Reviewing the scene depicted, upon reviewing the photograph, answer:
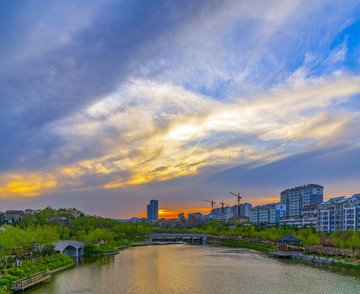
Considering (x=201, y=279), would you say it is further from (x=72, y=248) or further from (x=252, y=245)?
(x=252, y=245)

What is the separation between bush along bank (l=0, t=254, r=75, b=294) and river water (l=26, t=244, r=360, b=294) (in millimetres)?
1847

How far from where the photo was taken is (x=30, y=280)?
33.5 m

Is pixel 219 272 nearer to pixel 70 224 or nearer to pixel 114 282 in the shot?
pixel 114 282

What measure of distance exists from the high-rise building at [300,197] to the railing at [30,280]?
138 metres

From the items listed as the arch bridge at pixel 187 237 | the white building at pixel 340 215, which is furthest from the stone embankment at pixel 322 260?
the arch bridge at pixel 187 237

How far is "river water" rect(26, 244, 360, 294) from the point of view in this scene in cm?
3350

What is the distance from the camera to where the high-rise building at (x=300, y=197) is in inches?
6033

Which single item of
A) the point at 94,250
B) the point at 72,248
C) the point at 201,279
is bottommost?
the point at 94,250

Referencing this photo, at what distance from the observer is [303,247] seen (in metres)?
71.0

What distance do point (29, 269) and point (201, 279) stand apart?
19.3m

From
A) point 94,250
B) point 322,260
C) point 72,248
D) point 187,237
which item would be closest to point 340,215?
point 322,260

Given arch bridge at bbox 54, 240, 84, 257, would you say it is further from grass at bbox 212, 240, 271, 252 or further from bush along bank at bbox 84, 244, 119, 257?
grass at bbox 212, 240, 271, 252

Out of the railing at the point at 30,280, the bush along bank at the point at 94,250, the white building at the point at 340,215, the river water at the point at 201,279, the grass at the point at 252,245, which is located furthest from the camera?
the white building at the point at 340,215

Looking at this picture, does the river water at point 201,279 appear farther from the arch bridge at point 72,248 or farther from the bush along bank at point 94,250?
the bush along bank at point 94,250
